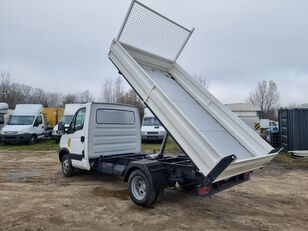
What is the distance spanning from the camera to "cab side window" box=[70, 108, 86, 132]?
8642 millimetres

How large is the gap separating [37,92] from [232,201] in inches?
2644

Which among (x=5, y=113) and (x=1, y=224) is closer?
(x=1, y=224)

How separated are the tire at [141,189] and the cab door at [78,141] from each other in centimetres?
215

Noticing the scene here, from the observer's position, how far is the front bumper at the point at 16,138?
20562 millimetres

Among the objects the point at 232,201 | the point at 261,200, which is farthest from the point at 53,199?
the point at 261,200

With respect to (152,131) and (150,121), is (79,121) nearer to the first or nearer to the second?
(152,131)

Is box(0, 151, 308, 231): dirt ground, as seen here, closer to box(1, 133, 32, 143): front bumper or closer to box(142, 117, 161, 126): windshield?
box(1, 133, 32, 143): front bumper

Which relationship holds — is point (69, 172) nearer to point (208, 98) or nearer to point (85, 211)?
point (85, 211)

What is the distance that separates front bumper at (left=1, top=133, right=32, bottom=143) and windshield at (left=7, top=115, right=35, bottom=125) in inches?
41.7

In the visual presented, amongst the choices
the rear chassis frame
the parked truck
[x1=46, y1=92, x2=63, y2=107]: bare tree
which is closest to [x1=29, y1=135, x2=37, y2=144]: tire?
the parked truck

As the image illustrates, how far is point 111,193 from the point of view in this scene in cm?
756

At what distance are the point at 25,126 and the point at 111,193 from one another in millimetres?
15389

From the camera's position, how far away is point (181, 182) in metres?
6.23

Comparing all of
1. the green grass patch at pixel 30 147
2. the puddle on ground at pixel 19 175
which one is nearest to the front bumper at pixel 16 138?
the green grass patch at pixel 30 147
